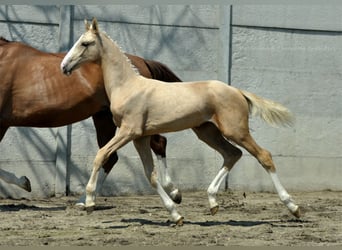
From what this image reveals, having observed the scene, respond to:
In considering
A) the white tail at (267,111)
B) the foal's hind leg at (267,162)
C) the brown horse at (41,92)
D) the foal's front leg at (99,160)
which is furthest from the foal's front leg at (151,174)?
the brown horse at (41,92)

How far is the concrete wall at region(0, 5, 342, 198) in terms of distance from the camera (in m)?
11.0

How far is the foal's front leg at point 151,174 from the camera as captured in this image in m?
7.82

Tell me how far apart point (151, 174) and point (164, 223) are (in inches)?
20.5

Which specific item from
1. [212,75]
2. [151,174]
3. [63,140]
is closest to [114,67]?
[151,174]

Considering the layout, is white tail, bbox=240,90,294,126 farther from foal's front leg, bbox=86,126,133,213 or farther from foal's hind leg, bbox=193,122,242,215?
foal's front leg, bbox=86,126,133,213

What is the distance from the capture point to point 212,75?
460 inches

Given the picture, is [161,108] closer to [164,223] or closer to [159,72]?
[164,223]

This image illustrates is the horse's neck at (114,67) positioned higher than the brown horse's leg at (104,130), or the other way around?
the horse's neck at (114,67)

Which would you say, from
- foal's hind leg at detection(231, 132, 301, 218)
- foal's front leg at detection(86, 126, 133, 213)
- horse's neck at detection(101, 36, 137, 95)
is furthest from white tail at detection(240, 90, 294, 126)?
foal's front leg at detection(86, 126, 133, 213)

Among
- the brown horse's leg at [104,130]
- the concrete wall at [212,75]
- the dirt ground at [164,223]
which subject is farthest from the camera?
the concrete wall at [212,75]

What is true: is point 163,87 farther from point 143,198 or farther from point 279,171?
point 279,171

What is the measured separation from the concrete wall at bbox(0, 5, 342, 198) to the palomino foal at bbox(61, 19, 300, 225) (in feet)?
9.60

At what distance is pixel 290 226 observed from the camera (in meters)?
7.81

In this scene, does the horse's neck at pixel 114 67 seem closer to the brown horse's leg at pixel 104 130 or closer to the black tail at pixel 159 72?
the black tail at pixel 159 72
